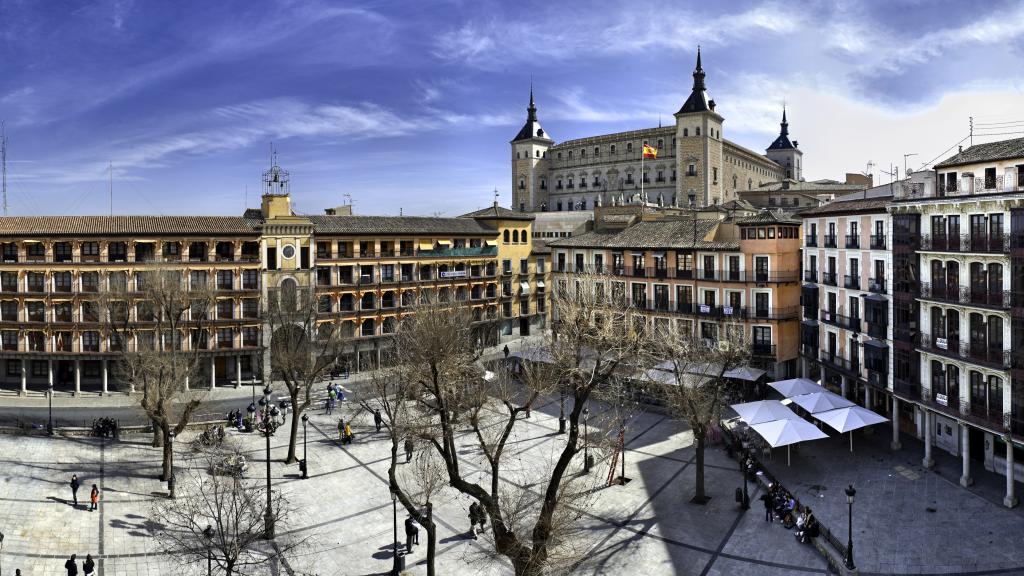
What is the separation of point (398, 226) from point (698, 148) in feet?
169

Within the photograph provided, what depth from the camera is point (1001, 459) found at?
30453mm

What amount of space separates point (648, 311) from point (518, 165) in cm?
7192

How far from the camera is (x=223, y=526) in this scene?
2555 cm

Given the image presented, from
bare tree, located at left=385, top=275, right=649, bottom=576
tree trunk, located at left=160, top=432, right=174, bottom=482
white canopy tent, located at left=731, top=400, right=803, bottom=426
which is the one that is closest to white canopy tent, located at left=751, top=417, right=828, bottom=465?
white canopy tent, located at left=731, top=400, right=803, bottom=426

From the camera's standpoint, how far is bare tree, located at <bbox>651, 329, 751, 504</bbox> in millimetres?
29047

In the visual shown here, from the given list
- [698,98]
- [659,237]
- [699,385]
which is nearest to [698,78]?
[698,98]

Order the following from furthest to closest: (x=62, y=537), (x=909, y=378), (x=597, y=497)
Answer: (x=909, y=378), (x=597, y=497), (x=62, y=537)

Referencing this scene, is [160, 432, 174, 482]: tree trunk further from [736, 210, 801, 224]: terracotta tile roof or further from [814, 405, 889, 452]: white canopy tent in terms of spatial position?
[736, 210, 801, 224]: terracotta tile roof

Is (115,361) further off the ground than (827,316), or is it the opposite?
(827,316)

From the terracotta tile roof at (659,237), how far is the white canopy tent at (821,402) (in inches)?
535

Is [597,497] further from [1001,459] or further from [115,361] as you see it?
Answer: [115,361]

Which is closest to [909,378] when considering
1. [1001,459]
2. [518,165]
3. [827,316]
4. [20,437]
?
[1001,459]

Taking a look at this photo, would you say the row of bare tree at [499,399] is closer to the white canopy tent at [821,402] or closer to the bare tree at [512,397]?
the bare tree at [512,397]

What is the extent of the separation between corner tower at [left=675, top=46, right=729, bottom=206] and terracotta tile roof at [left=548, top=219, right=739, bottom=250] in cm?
4254
